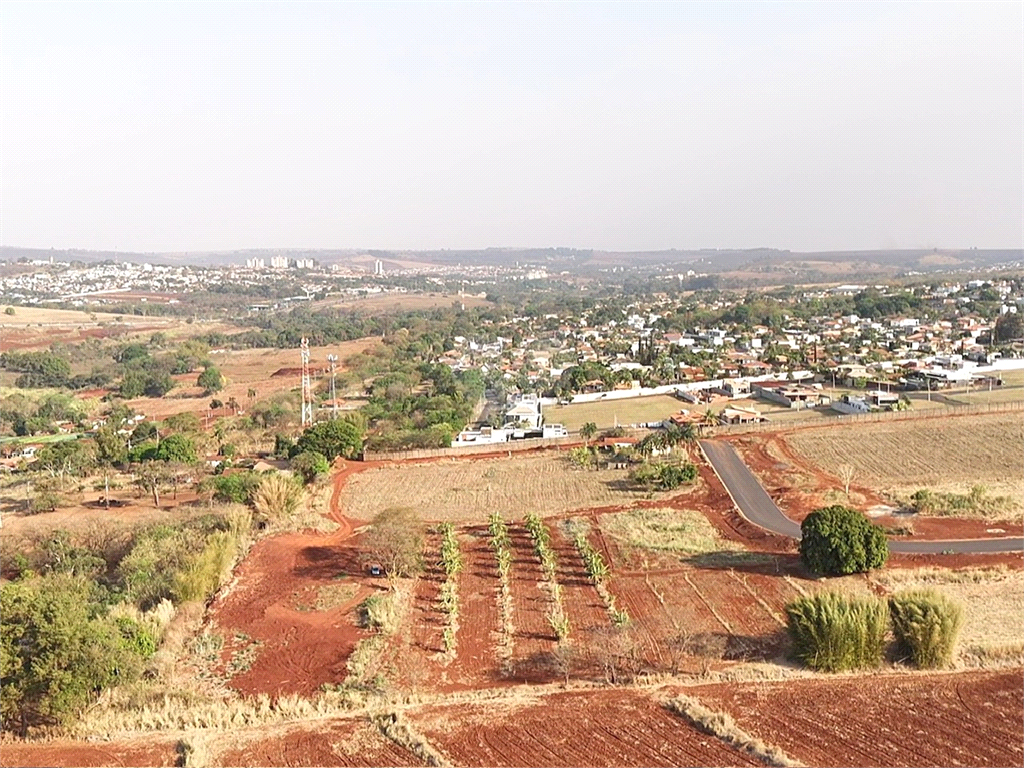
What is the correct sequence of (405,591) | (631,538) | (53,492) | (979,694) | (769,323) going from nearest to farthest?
(979,694)
(405,591)
(631,538)
(53,492)
(769,323)

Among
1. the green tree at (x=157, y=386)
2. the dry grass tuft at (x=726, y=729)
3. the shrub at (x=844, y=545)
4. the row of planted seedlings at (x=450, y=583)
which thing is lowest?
the green tree at (x=157, y=386)

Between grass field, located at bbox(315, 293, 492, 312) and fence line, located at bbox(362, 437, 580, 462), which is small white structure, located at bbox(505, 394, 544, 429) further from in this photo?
grass field, located at bbox(315, 293, 492, 312)

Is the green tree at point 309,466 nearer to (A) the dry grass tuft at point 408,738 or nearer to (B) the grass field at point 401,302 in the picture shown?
(A) the dry grass tuft at point 408,738

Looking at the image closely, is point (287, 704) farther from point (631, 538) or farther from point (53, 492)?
point (53, 492)

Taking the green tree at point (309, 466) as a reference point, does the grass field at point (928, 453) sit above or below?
above

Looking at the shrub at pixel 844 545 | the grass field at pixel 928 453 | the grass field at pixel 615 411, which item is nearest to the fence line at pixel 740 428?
the grass field at pixel 928 453

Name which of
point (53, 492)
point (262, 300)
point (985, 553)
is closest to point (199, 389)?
point (53, 492)

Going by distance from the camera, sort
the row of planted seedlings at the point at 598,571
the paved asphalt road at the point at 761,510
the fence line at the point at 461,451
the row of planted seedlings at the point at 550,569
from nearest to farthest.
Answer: the row of planted seedlings at the point at 550,569, the row of planted seedlings at the point at 598,571, the paved asphalt road at the point at 761,510, the fence line at the point at 461,451
